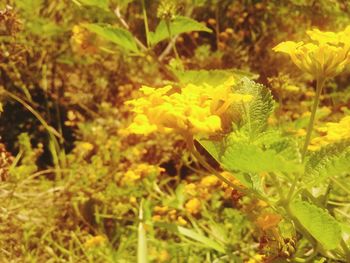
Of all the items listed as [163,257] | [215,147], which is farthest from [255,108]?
[163,257]

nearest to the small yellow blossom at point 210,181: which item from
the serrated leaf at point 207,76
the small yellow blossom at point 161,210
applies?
the small yellow blossom at point 161,210

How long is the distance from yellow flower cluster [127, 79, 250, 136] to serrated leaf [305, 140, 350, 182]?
113 mm

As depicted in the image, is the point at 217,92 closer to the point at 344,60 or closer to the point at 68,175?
the point at 344,60

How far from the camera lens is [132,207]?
5.28ft

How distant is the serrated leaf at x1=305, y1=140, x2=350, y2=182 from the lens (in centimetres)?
65

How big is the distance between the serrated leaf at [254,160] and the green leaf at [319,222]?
84 mm

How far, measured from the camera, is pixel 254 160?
61 centimetres

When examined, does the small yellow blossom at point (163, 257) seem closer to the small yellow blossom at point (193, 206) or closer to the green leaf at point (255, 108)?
the small yellow blossom at point (193, 206)

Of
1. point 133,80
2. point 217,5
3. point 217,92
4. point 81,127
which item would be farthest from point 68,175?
point 217,92

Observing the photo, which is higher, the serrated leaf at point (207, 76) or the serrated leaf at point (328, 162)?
the serrated leaf at point (328, 162)

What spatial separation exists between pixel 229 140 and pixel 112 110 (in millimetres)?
1442

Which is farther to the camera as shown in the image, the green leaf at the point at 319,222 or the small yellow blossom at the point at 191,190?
the small yellow blossom at the point at 191,190

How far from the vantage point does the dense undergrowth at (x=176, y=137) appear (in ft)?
2.25

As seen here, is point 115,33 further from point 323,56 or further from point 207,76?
point 323,56
